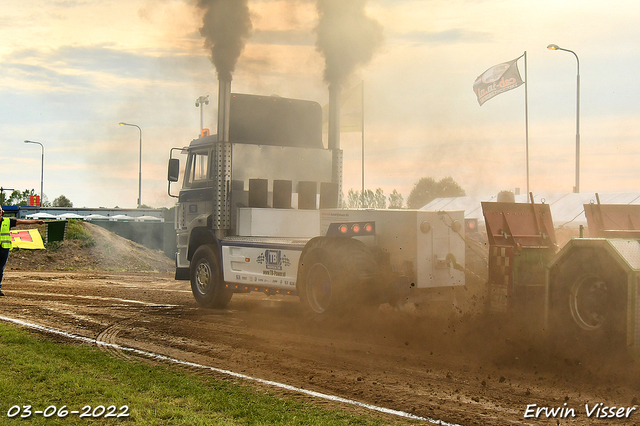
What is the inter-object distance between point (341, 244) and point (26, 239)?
1804 centimetres

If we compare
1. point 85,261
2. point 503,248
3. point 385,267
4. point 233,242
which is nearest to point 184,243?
point 233,242

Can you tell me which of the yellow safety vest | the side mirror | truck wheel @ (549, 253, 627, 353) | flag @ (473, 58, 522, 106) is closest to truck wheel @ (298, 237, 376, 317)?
truck wheel @ (549, 253, 627, 353)

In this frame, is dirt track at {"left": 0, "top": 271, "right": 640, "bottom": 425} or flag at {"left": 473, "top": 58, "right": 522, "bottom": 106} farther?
flag at {"left": 473, "top": 58, "right": 522, "bottom": 106}

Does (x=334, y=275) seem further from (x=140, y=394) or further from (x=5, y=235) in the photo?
(x=5, y=235)

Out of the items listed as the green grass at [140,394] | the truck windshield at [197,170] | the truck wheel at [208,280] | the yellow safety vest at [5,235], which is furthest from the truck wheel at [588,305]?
the yellow safety vest at [5,235]

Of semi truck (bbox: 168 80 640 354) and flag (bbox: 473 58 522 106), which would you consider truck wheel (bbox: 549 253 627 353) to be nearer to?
semi truck (bbox: 168 80 640 354)

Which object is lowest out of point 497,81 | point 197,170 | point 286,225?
point 286,225

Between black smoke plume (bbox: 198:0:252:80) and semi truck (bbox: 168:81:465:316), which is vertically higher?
black smoke plume (bbox: 198:0:252:80)

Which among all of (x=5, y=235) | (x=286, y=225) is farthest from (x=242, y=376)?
(x=5, y=235)

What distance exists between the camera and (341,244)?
8977mm

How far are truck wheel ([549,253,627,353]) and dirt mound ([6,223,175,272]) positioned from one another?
21183 mm

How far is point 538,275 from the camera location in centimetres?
733

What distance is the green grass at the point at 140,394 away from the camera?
16.5 ft

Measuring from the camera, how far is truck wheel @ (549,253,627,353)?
19.6ft
